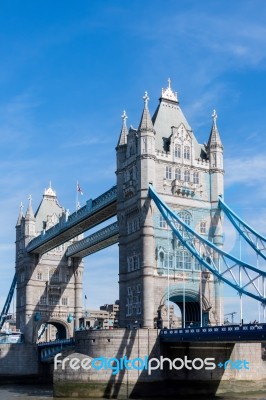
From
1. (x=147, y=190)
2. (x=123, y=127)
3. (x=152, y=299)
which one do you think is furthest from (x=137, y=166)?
(x=152, y=299)

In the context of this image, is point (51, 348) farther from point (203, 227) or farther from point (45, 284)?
point (203, 227)

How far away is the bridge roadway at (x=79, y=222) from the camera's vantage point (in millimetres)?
67562

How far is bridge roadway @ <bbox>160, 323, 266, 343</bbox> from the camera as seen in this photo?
44250mm

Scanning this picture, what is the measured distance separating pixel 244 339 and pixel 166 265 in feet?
50.0

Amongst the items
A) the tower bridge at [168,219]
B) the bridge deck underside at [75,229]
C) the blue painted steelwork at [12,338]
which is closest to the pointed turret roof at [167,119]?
the tower bridge at [168,219]

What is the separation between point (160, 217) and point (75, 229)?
821 inches

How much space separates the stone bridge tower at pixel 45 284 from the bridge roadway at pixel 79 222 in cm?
217

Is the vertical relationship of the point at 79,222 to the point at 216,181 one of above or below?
below

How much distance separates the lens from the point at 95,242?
77.9 m

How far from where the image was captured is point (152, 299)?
190 feet

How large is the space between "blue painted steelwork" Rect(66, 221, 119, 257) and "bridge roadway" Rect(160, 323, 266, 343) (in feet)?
66.9

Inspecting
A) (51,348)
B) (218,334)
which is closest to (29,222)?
(51,348)

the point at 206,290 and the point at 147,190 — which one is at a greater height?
the point at 147,190

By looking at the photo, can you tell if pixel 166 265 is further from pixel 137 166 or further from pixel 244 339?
pixel 244 339
